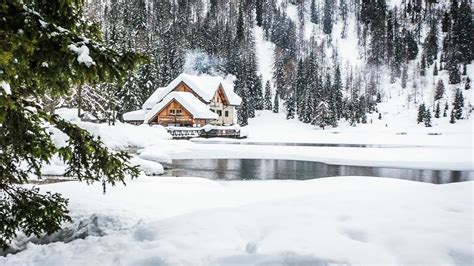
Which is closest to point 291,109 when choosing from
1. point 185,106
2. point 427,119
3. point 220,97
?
point 220,97

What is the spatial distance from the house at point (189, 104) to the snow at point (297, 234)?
43.3m

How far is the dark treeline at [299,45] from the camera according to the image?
268 ft

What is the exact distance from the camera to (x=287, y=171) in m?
20.3

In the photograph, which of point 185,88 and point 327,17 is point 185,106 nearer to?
point 185,88

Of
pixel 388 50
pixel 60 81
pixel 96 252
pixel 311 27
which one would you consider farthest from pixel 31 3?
pixel 311 27

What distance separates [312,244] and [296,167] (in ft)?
57.6

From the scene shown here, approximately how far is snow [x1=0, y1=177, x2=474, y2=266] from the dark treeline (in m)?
45.4

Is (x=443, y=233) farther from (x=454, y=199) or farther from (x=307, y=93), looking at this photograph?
(x=307, y=93)

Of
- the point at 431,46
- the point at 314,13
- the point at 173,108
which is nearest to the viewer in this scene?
the point at 173,108

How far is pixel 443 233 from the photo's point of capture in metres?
4.77

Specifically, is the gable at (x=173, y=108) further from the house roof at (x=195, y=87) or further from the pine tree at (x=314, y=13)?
the pine tree at (x=314, y=13)

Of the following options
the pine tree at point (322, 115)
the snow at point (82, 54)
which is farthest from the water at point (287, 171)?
the pine tree at point (322, 115)

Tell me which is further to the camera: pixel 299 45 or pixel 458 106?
pixel 299 45

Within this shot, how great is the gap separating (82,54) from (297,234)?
11.9 feet
